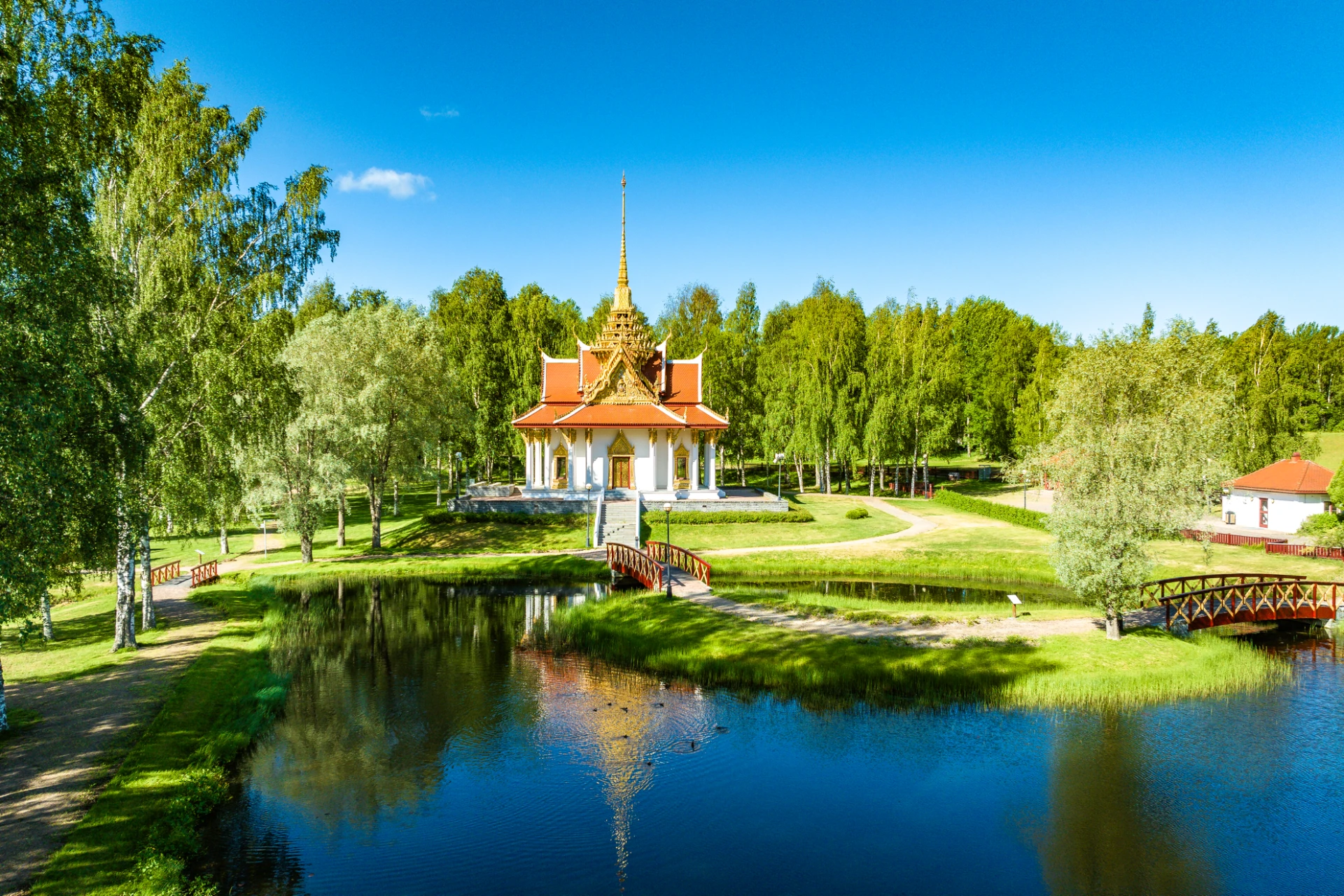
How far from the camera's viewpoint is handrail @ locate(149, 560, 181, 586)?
3009 centimetres

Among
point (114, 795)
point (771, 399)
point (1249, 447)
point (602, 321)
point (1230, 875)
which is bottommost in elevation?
point (1230, 875)

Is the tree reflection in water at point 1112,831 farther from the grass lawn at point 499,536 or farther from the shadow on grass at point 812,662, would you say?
the grass lawn at point 499,536

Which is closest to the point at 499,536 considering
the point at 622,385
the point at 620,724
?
the point at 622,385

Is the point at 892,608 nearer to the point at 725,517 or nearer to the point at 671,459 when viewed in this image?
the point at 725,517

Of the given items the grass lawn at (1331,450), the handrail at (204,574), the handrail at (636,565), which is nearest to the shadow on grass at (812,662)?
the handrail at (636,565)

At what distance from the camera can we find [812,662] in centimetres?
1880

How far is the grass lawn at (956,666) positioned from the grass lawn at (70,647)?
1199 cm

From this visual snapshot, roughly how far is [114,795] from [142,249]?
1391 centimetres

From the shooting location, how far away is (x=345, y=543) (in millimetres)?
38469

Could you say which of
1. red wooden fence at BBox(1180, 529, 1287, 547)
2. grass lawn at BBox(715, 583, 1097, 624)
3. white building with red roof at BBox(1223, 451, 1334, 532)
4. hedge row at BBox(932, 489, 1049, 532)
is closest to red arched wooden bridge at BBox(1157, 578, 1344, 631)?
grass lawn at BBox(715, 583, 1097, 624)

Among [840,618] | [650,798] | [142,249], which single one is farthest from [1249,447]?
[142,249]

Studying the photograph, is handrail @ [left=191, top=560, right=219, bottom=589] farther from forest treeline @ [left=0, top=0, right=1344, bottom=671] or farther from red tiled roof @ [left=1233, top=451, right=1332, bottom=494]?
red tiled roof @ [left=1233, top=451, right=1332, bottom=494]

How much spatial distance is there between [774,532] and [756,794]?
83.3 feet

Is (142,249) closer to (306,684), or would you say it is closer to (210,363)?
(210,363)
